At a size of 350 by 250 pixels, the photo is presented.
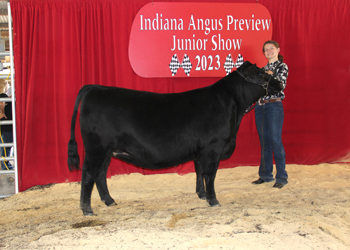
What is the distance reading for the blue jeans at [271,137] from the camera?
12.1 ft

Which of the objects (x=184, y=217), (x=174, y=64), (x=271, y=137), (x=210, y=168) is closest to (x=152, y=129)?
(x=210, y=168)

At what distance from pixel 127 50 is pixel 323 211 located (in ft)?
10.8

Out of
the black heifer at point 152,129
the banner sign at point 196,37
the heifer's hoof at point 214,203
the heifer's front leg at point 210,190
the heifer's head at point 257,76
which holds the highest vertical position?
the banner sign at point 196,37

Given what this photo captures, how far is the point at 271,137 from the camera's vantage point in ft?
Result: 12.3

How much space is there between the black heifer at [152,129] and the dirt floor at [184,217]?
1.24ft

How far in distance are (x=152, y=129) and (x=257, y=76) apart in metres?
1.32

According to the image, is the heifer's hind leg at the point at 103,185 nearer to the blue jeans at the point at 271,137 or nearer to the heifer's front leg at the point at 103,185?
the heifer's front leg at the point at 103,185

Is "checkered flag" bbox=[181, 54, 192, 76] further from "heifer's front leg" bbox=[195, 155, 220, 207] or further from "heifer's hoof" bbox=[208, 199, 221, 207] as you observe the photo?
"heifer's hoof" bbox=[208, 199, 221, 207]

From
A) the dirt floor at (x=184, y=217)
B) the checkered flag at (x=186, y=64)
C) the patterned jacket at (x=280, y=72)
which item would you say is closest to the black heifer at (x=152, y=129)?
the dirt floor at (x=184, y=217)

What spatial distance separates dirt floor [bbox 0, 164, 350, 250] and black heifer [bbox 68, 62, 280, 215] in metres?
0.38

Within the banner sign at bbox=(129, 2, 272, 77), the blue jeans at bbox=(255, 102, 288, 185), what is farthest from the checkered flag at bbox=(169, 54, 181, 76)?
the blue jeans at bbox=(255, 102, 288, 185)

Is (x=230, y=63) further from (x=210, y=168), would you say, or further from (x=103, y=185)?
(x=103, y=185)

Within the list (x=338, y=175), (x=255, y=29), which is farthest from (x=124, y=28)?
(x=338, y=175)

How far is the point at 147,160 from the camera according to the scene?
2.81 metres
